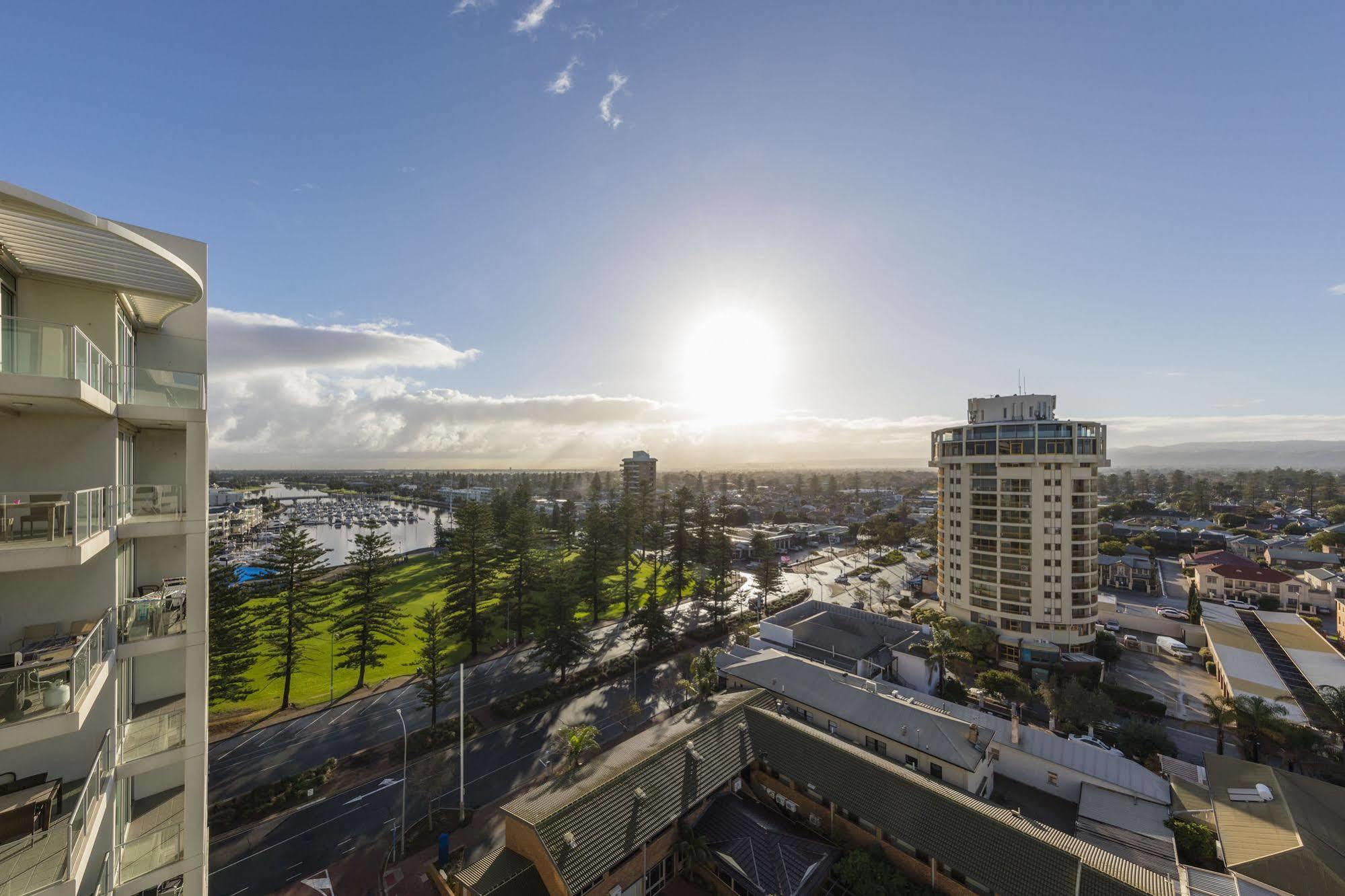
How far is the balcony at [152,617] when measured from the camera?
654 centimetres

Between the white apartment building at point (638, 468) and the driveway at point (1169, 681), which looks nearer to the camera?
the driveway at point (1169, 681)

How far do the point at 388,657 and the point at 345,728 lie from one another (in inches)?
296

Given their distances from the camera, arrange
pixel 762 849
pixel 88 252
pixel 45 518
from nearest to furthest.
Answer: pixel 45 518, pixel 88 252, pixel 762 849

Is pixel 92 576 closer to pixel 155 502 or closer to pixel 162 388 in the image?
pixel 155 502

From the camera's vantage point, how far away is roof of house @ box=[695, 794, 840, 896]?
13234 mm

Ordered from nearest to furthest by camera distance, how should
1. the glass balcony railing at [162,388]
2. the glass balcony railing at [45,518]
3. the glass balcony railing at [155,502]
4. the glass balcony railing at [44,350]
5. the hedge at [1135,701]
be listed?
the glass balcony railing at [44,350]
the glass balcony railing at [45,518]
the glass balcony railing at [162,388]
the glass balcony railing at [155,502]
the hedge at [1135,701]

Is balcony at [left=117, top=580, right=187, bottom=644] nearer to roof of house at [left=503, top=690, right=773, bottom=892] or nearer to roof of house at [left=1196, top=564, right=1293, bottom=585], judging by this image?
roof of house at [left=503, top=690, right=773, bottom=892]

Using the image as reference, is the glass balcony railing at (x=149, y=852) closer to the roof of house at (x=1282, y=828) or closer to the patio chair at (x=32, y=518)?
the patio chair at (x=32, y=518)

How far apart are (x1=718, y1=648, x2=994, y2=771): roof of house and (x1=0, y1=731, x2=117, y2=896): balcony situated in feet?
67.0

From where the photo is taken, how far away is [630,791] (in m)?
14.2

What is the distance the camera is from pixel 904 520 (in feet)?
265

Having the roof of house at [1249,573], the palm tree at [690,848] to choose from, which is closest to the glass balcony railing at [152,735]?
the palm tree at [690,848]

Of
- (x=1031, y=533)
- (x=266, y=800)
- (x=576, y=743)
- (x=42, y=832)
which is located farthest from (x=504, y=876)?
(x=1031, y=533)

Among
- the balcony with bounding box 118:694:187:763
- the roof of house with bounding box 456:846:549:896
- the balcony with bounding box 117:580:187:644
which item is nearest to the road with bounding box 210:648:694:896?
the roof of house with bounding box 456:846:549:896
